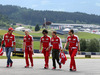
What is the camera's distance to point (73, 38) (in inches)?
563

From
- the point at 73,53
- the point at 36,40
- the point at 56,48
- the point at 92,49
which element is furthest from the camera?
the point at 36,40

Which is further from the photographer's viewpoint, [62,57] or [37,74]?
[62,57]

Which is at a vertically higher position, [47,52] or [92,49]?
[47,52]

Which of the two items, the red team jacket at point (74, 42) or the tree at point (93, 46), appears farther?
the tree at point (93, 46)

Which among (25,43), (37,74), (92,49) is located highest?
(25,43)

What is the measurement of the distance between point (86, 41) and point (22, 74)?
294ft

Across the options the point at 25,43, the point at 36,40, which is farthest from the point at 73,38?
the point at 36,40

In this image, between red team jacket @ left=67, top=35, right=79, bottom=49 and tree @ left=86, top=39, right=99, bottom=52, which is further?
tree @ left=86, top=39, right=99, bottom=52

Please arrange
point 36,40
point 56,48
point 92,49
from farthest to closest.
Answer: point 36,40
point 92,49
point 56,48

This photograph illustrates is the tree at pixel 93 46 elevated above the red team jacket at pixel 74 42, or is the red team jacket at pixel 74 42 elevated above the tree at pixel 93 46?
the red team jacket at pixel 74 42

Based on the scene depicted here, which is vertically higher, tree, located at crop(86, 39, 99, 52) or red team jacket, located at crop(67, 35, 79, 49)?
red team jacket, located at crop(67, 35, 79, 49)

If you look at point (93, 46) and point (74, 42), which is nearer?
point (74, 42)

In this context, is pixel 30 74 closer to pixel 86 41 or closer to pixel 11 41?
pixel 11 41

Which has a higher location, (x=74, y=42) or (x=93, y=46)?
(x=74, y=42)
